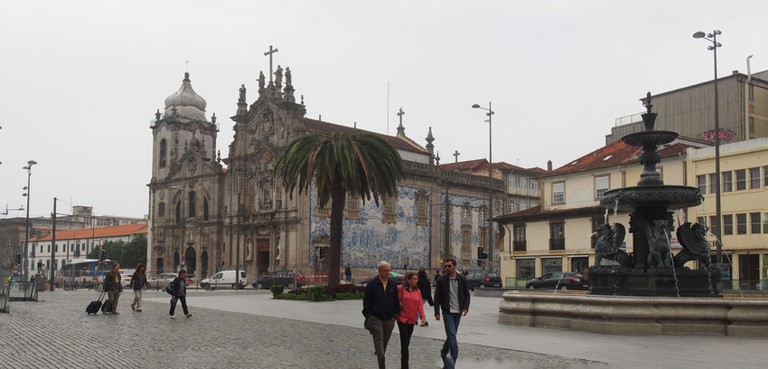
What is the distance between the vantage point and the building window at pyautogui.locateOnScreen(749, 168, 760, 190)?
137ft

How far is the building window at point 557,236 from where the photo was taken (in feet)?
171

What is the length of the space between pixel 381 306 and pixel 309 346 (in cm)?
436

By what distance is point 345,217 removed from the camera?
61500 millimetres

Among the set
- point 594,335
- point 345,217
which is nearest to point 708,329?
point 594,335

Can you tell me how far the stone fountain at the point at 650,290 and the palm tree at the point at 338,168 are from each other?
1507cm

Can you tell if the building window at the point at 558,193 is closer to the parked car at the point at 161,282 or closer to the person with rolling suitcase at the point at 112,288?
the parked car at the point at 161,282

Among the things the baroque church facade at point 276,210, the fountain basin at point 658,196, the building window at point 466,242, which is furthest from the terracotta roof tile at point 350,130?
the fountain basin at point 658,196

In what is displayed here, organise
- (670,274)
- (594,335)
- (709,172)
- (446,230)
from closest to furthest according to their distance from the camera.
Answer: (594,335), (670,274), (709,172), (446,230)

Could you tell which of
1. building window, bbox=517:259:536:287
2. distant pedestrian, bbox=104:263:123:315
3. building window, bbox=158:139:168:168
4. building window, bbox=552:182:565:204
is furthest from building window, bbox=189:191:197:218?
distant pedestrian, bbox=104:263:123:315

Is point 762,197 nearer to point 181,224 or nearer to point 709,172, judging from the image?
point 709,172

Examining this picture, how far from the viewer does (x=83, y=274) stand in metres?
71.8

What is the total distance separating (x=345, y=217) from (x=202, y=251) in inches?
681

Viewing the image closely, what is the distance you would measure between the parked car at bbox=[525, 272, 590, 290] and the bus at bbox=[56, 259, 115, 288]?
31740mm

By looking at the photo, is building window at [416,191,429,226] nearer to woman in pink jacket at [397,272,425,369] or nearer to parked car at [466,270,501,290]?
parked car at [466,270,501,290]
